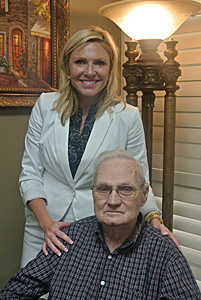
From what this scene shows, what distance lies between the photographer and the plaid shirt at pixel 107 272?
1.45 metres

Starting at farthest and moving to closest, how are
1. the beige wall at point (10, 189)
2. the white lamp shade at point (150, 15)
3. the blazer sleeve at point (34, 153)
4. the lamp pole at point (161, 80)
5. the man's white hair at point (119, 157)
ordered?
the beige wall at point (10, 189) < the lamp pole at point (161, 80) < the white lamp shade at point (150, 15) < the blazer sleeve at point (34, 153) < the man's white hair at point (119, 157)

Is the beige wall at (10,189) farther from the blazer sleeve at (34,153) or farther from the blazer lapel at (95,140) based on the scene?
the blazer lapel at (95,140)

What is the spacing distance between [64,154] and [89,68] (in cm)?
39

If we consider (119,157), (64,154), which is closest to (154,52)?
(64,154)

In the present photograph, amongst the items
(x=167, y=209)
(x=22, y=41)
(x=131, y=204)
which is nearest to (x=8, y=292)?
(x=131, y=204)

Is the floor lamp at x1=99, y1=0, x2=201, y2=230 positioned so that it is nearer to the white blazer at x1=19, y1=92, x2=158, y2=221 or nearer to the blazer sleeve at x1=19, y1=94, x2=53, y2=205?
the white blazer at x1=19, y1=92, x2=158, y2=221

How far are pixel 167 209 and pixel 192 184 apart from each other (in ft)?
1.29

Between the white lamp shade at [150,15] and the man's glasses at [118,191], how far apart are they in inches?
41.6

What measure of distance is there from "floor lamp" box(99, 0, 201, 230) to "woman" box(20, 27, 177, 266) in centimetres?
41

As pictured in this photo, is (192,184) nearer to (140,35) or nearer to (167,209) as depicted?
(167,209)

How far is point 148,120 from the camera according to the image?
250 centimetres

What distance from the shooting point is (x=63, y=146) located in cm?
188

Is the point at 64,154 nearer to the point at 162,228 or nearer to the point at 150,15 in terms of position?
the point at 162,228

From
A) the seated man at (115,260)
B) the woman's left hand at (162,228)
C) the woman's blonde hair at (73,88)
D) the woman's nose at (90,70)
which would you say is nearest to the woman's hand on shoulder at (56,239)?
the seated man at (115,260)
